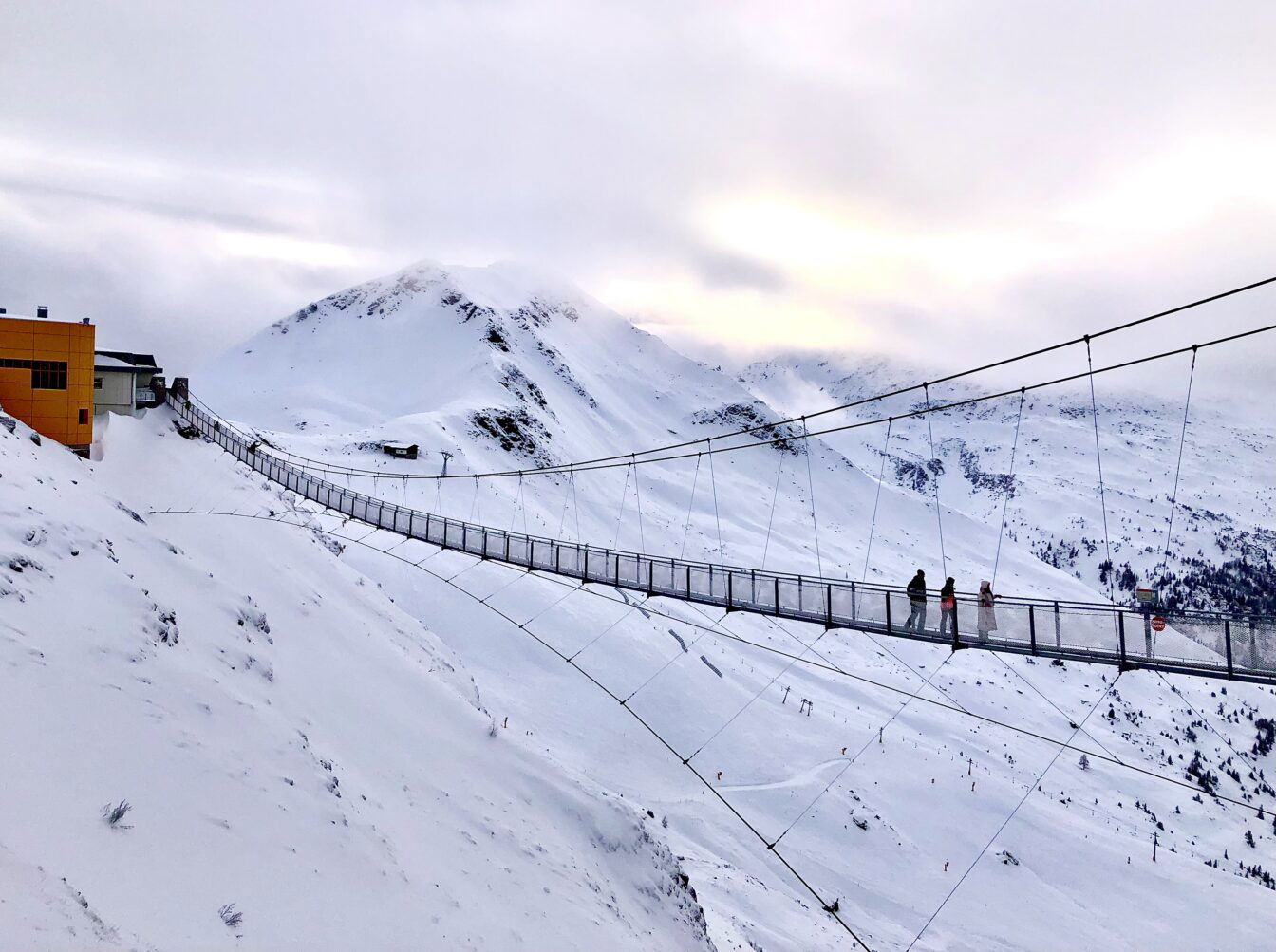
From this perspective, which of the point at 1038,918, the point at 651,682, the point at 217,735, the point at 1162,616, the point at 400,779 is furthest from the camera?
the point at 651,682

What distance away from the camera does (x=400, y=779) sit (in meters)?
13.4

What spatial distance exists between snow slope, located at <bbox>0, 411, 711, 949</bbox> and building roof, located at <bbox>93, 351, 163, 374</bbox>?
519 inches

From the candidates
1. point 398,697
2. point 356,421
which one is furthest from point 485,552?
point 356,421

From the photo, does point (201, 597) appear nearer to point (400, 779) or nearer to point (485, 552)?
point (400, 779)

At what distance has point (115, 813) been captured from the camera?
744 cm

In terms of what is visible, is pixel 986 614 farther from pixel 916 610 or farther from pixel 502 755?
pixel 502 755

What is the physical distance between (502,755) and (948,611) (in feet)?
34.6

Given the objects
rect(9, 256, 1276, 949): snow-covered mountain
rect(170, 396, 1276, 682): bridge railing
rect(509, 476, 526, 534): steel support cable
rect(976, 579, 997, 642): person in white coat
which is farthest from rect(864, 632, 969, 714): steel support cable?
rect(976, 579, 997, 642): person in white coat

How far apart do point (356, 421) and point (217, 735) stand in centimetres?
6781

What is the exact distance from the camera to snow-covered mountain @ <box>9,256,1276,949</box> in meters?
→ 8.45

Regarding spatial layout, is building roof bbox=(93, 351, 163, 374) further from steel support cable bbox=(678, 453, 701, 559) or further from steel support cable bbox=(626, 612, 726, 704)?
steel support cable bbox=(678, 453, 701, 559)

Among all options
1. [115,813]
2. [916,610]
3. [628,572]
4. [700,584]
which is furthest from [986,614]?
[115,813]

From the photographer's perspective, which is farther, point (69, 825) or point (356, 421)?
point (356, 421)

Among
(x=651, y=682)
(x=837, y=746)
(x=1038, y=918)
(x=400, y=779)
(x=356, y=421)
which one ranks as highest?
(x=356, y=421)
